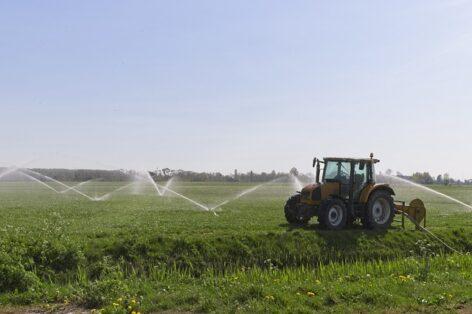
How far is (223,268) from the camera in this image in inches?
617

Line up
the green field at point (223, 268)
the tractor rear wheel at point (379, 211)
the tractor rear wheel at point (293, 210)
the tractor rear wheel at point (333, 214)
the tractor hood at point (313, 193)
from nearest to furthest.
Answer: the green field at point (223, 268) < the tractor rear wheel at point (333, 214) < the tractor hood at point (313, 193) < the tractor rear wheel at point (379, 211) < the tractor rear wheel at point (293, 210)

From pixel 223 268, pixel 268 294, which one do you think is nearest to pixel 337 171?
pixel 223 268

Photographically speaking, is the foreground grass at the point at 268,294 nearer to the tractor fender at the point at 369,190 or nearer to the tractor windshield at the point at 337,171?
the tractor fender at the point at 369,190

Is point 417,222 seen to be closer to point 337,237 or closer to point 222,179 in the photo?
point 337,237

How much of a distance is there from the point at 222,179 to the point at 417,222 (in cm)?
9286

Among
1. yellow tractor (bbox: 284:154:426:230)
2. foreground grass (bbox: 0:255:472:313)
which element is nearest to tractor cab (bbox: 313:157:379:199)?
yellow tractor (bbox: 284:154:426:230)

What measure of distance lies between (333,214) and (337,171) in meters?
1.68

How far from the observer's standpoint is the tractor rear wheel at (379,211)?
2009 centimetres

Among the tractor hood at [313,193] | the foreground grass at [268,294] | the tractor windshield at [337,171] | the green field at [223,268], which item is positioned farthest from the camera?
the tractor windshield at [337,171]

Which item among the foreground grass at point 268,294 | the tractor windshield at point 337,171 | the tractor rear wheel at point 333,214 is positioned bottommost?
the foreground grass at point 268,294

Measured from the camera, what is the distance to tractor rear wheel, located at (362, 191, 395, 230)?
20094mm

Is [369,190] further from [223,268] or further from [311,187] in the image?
[223,268]

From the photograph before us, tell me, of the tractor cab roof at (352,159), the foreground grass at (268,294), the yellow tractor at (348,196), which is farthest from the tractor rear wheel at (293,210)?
the foreground grass at (268,294)

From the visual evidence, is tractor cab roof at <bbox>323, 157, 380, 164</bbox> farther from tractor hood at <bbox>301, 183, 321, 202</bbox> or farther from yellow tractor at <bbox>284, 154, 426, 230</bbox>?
tractor hood at <bbox>301, 183, 321, 202</bbox>
